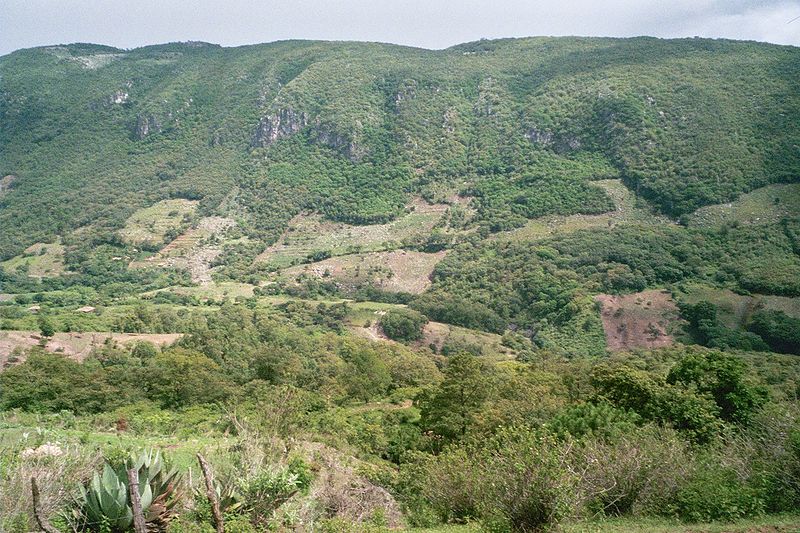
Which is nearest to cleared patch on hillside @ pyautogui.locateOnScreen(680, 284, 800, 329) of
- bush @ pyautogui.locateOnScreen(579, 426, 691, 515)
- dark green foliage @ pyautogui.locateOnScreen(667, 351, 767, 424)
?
dark green foliage @ pyautogui.locateOnScreen(667, 351, 767, 424)

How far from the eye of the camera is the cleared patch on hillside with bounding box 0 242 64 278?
112 meters

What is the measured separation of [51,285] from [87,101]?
117m

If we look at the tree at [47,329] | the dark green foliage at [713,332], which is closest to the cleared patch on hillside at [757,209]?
the dark green foliage at [713,332]

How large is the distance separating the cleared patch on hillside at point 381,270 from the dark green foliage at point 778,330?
51.7 m

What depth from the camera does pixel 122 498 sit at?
898 cm

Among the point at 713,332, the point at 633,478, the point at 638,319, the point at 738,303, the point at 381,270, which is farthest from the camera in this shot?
the point at 381,270

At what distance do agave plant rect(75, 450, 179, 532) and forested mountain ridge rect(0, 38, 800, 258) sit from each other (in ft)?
386

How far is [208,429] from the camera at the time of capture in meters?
27.4

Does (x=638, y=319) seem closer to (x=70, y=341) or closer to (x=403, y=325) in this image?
(x=403, y=325)

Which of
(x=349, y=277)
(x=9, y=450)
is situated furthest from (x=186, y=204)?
(x=9, y=450)

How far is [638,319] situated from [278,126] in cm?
13526

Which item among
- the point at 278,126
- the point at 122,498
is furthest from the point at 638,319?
the point at 278,126

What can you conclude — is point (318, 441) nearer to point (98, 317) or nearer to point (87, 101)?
point (98, 317)

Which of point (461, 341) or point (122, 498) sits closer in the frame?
point (122, 498)
